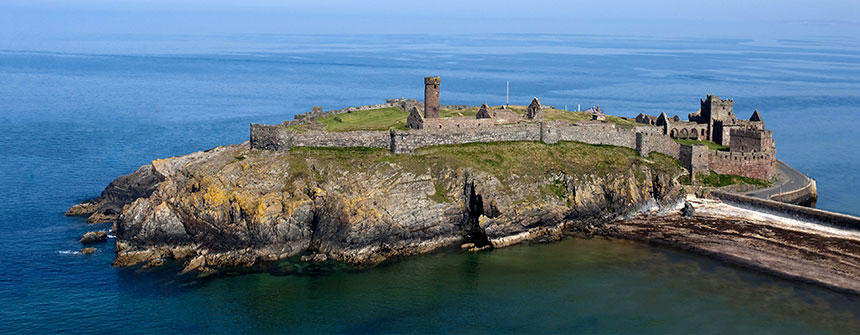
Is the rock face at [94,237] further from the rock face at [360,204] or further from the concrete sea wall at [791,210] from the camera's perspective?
the concrete sea wall at [791,210]

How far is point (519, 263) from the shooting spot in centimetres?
4866

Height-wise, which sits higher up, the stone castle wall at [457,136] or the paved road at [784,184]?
the stone castle wall at [457,136]

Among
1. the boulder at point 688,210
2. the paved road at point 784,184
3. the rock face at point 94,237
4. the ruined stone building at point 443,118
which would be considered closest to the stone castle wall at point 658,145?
the paved road at point 784,184

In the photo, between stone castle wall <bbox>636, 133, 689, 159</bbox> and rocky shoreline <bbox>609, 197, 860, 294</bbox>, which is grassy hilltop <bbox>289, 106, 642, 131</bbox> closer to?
stone castle wall <bbox>636, 133, 689, 159</bbox>

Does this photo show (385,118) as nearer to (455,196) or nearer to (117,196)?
(455,196)

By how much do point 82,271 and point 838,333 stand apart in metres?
43.7

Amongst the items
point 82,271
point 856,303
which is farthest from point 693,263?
point 82,271

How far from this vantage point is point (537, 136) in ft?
207

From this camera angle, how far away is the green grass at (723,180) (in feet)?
201

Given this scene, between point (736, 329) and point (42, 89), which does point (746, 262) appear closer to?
point (736, 329)

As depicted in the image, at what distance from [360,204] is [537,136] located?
18940 mm

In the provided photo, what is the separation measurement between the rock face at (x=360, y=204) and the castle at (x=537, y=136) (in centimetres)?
123

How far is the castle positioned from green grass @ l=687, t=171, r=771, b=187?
0.63m

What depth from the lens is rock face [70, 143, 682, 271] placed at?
49656mm
